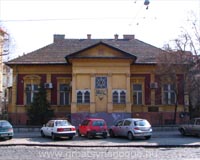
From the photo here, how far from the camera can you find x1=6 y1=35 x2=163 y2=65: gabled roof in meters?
38.8

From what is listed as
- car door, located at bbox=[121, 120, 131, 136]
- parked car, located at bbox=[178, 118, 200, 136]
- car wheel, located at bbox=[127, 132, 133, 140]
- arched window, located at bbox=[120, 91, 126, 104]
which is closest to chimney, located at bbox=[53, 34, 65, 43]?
arched window, located at bbox=[120, 91, 126, 104]

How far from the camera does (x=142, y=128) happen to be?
956 inches

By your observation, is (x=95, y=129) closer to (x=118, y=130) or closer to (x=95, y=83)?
(x=118, y=130)

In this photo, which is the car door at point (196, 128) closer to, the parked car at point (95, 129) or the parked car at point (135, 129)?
the parked car at point (135, 129)

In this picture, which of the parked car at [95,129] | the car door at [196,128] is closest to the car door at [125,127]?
the parked car at [95,129]

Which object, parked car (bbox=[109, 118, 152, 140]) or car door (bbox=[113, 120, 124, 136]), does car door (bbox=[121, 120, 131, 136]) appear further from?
car door (bbox=[113, 120, 124, 136])

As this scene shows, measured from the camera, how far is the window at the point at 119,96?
1426 inches

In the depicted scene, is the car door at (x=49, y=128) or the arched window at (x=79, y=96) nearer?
the car door at (x=49, y=128)

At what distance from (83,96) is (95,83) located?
1789 mm

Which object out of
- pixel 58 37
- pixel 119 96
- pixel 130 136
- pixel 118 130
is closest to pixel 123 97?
pixel 119 96

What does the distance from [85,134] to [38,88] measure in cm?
1265

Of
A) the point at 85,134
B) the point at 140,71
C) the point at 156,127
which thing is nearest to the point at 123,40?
the point at 140,71

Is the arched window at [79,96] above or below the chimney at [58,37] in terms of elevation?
below

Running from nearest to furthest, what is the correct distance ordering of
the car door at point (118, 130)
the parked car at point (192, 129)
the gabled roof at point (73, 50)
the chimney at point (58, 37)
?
1. the car door at point (118, 130)
2. the parked car at point (192, 129)
3. the gabled roof at point (73, 50)
4. the chimney at point (58, 37)
